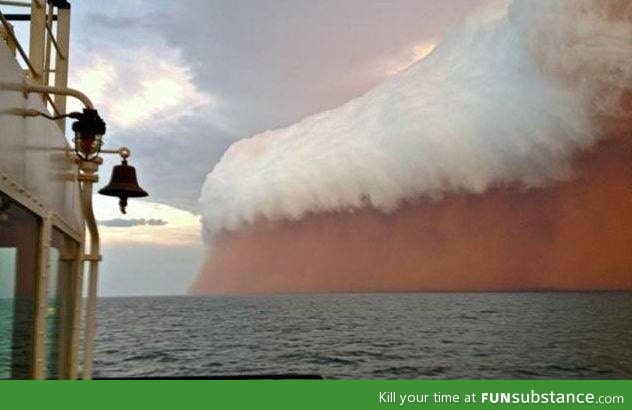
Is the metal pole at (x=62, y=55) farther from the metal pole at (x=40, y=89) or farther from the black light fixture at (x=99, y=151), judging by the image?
the metal pole at (x=40, y=89)

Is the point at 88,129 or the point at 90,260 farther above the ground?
the point at 88,129

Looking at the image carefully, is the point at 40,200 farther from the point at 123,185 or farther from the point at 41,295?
the point at 123,185

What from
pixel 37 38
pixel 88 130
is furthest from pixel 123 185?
pixel 37 38

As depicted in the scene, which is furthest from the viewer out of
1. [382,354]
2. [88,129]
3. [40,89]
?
[382,354]

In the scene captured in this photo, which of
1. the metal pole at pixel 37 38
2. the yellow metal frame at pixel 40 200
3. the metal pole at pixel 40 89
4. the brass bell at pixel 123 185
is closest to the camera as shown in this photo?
the metal pole at pixel 40 89

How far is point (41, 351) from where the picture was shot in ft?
21.1

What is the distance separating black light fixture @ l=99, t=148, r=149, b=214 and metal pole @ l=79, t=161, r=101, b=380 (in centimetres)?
25

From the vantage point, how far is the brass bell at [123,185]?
24.7ft

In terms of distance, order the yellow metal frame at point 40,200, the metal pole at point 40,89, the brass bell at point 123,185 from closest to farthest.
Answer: the metal pole at point 40,89
the yellow metal frame at point 40,200
the brass bell at point 123,185

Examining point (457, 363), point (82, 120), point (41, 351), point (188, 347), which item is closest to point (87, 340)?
point (41, 351)

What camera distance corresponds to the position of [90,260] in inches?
337

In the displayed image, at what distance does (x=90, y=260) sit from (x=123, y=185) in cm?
160

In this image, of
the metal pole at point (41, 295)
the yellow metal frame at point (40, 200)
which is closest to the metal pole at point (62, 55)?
the yellow metal frame at point (40, 200)

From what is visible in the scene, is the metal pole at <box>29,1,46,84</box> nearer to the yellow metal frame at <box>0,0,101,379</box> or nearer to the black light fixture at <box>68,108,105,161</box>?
the yellow metal frame at <box>0,0,101,379</box>
